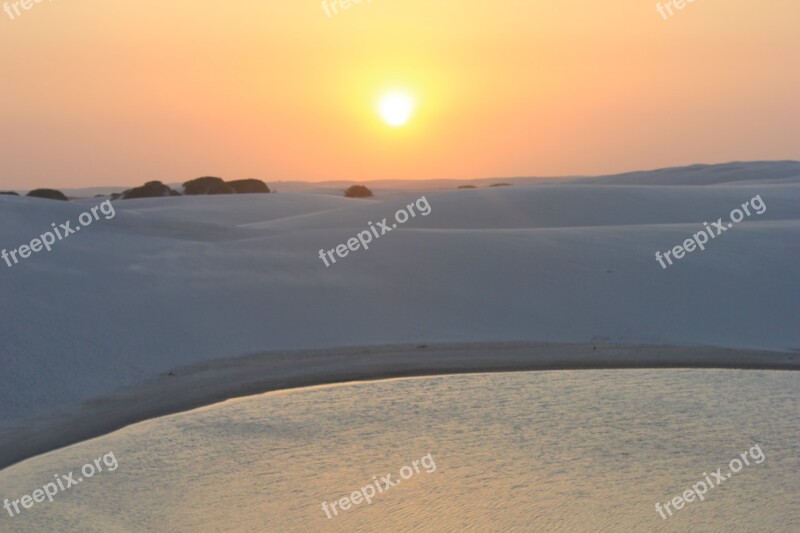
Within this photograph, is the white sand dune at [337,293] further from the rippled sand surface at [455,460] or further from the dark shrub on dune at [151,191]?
the dark shrub on dune at [151,191]

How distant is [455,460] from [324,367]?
424cm

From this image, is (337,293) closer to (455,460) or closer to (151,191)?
(455,460)

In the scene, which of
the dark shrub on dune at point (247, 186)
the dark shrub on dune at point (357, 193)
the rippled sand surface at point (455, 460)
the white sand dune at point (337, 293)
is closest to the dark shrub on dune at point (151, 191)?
the dark shrub on dune at point (247, 186)

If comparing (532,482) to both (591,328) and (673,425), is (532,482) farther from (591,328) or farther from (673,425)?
(591,328)

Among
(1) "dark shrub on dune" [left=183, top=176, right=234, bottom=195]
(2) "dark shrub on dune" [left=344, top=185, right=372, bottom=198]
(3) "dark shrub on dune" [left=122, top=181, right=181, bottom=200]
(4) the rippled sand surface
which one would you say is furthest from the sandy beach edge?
(2) "dark shrub on dune" [left=344, top=185, right=372, bottom=198]

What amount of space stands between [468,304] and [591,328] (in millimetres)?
2104

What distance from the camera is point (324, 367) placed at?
12.5m

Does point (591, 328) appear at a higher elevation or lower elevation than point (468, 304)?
lower

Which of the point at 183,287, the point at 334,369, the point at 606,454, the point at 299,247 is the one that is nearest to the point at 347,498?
the point at 606,454

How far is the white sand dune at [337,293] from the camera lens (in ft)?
43.6

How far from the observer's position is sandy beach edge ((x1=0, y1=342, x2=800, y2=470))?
10188 millimetres

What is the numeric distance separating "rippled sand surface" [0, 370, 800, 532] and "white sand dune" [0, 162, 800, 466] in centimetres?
256

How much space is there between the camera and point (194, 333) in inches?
555

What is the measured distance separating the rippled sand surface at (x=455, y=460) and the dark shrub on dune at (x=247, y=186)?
41.4 metres
